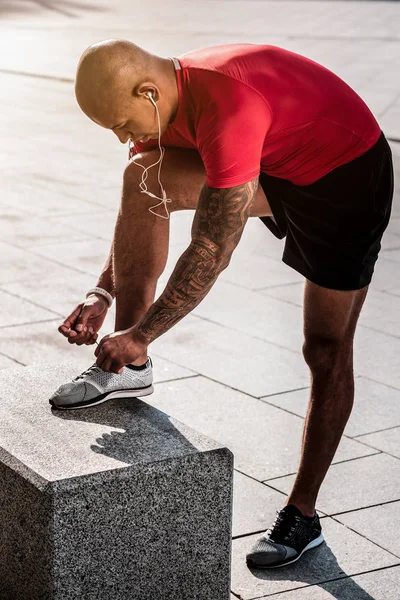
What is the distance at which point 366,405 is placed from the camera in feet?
15.2

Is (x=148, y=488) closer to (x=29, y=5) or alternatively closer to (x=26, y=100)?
(x=26, y=100)

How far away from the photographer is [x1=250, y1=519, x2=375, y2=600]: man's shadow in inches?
128

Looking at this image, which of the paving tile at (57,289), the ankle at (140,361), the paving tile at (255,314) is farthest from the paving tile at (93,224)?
the ankle at (140,361)

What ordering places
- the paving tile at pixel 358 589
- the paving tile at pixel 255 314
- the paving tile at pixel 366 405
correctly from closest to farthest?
1. the paving tile at pixel 358 589
2. the paving tile at pixel 366 405
3. the paving tile at pixel 255 314

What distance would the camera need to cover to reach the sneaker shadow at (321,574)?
3.24 metres

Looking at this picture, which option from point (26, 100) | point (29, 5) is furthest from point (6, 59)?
point (29, 5)

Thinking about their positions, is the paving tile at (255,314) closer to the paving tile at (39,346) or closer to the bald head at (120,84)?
the paving tile at (39,346)

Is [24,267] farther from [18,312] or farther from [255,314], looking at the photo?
[255,314]

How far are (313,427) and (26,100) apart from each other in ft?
38.9

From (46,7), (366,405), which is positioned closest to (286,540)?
(366,405)

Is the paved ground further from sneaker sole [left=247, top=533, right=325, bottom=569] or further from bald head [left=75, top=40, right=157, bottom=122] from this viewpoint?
bald head [left=75, top=40, right=157, bottom=122]

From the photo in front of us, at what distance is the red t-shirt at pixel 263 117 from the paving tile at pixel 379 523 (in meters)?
1.24

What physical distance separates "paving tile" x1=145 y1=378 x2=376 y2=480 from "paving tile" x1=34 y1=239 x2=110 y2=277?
6.50ft

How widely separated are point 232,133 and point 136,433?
36.3 inches
